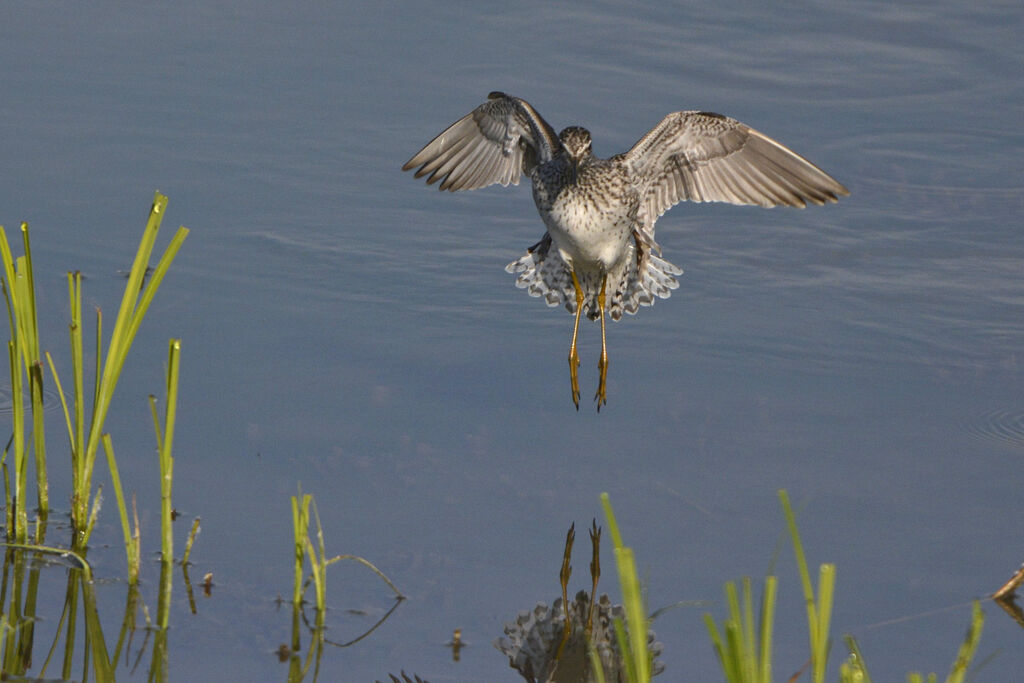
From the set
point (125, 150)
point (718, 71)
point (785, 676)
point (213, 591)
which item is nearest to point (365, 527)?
point (213, 591)

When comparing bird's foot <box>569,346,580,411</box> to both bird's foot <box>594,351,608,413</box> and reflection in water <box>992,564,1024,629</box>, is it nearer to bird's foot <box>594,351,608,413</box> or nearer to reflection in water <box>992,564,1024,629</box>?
bird's foot <box>594,351,608,413</box>

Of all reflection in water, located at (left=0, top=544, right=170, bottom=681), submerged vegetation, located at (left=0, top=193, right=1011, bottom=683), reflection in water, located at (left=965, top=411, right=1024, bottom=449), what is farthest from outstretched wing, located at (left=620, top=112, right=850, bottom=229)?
reflection in water, located at (left=0, top=544, right=170, bottom=681)

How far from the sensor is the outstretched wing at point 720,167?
5949 millimetres

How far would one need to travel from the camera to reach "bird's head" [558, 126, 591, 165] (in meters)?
5.94

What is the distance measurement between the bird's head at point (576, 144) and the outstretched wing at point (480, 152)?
0.37 metres

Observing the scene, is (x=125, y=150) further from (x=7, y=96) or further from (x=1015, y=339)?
(x=1015, y=339)

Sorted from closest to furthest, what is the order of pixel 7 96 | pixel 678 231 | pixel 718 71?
pixel 678 231, pixel 7 96, pixel 718 71

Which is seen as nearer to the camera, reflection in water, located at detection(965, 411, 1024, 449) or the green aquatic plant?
the green aquatic plant

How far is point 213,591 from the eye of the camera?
3.92 meters

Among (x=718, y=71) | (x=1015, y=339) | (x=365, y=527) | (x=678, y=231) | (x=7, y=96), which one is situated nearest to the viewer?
(x=365, y=527)

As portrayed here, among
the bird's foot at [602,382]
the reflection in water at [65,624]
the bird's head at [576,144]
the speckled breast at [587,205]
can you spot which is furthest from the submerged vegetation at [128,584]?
the bird's head at [576,144]

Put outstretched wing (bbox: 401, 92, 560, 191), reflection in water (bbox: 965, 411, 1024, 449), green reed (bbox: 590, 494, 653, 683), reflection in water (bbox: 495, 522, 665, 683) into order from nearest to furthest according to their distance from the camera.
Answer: green reed (bbox: 590, 494, 653, 683) < reflection in water (bbox: 495, 522, 665, 683) < reflection in water (bbox: 965, 411, 1024, 449) < outstretched wing (bbox: 401, 92, 560, 191)

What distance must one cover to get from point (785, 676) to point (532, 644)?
709 mm

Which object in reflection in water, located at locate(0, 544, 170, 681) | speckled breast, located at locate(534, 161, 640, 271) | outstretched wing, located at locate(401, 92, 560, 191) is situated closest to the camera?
reflection in water, located at locate(0, 544, 170, 681)
